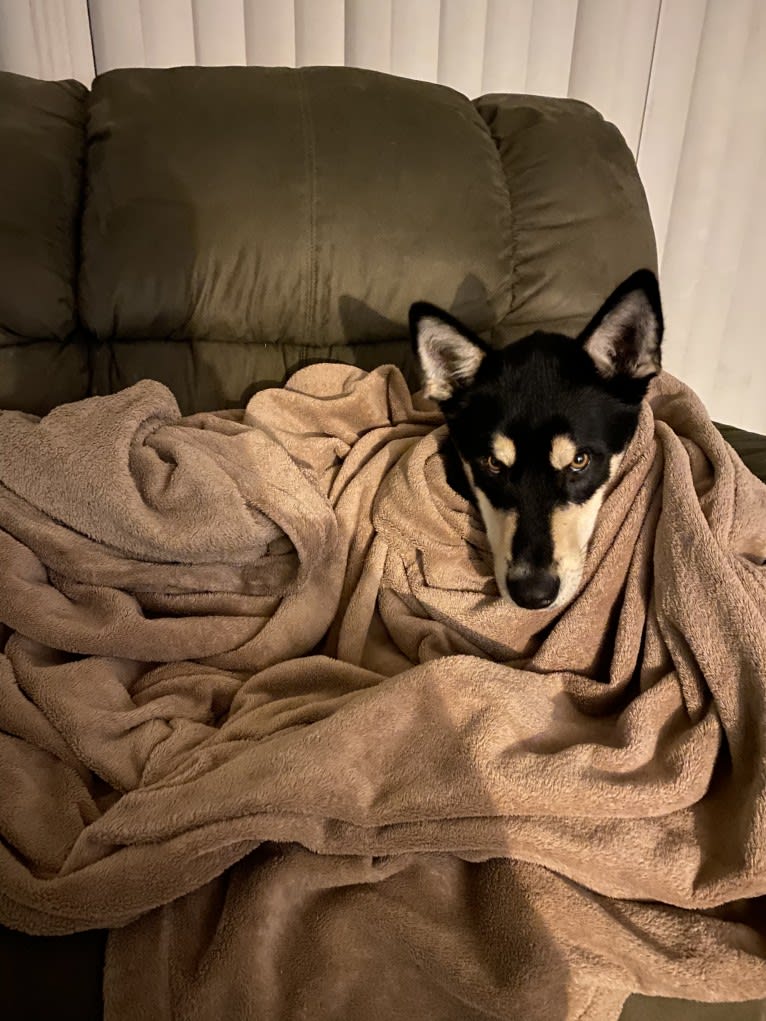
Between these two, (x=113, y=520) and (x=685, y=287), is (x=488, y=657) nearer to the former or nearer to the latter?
(x=113, y=520)

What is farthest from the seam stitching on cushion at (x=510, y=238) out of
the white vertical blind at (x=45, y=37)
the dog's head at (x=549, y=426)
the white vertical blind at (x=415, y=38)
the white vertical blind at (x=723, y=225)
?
the white vertical blind at (x=45, y=37)

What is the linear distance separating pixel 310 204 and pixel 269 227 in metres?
0.10

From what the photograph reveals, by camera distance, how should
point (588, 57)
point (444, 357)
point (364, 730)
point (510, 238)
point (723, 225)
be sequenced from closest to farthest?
point (364, 730), point (444, 357), point (510, 238), point (588, 57), point (723, 225)

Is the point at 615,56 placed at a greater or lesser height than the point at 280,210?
greater

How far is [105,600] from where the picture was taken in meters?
1.20

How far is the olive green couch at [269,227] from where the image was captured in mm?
1505

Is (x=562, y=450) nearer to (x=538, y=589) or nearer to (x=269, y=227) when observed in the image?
(x=538, y=589)

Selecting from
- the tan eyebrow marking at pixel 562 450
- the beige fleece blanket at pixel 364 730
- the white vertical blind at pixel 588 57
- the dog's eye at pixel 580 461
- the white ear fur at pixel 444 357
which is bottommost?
the beige fleece blanket at pixel 364 730

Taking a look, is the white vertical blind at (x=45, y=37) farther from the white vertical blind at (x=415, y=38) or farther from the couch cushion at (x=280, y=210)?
the white vertical blind at (x=415, y=38)

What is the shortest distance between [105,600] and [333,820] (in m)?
0.52

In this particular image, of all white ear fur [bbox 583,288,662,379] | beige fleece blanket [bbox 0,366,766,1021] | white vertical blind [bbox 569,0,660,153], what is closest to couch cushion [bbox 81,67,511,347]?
beige fleece blanket [bbox 0,366,766,1021]

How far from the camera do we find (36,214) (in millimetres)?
1490

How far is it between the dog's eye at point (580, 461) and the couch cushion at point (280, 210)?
53 cm

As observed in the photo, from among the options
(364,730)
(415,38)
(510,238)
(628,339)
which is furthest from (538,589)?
(415,38)
